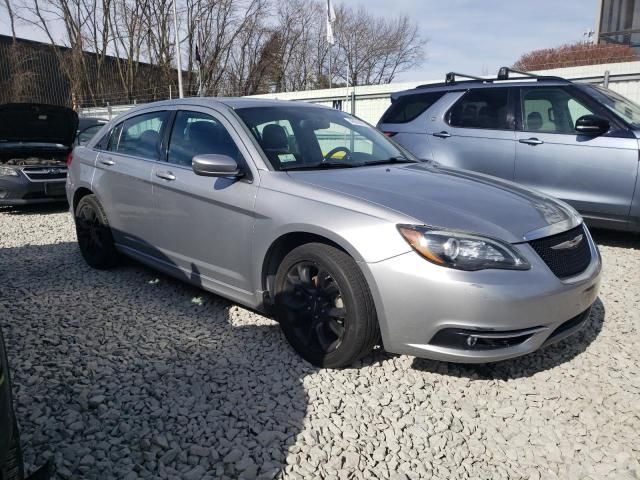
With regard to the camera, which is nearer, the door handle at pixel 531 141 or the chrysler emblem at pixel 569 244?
the chrysler emblem at pixel 569 244

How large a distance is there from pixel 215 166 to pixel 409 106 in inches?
157

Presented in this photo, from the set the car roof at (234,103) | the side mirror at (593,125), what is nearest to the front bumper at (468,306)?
the car roof at (234,103)

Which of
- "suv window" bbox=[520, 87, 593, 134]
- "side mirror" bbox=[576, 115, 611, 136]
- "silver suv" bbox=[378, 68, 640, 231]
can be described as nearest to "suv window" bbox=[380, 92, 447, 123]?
"silver suv" bbox=[378, 68, 640, 231]

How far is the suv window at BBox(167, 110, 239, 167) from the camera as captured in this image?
3458 millimetres

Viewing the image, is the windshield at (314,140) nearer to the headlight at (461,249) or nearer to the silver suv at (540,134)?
the headlight at (461,249)

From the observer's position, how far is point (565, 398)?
8.82ft

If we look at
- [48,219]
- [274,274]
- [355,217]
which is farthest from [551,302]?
[48,219]

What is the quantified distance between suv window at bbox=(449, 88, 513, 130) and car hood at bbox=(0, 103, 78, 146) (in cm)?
538

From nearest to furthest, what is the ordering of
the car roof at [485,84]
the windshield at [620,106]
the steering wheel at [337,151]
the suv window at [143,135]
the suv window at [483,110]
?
the steering wheel at [337,151] → the suv window at [143,135] → the windshield at [620,106] → the car roof at [485,84] → the suv window at [483,110]

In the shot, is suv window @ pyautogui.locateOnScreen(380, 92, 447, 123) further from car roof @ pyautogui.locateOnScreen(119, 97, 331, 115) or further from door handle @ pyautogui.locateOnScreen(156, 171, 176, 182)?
door handle @ pyautogui.locateOnScreen(156, 171, 176, 182)

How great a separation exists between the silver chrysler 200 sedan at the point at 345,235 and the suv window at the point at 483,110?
2.22 m

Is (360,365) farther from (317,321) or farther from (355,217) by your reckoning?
(355,217)

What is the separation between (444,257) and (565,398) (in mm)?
1042

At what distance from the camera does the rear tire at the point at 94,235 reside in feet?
15.1
